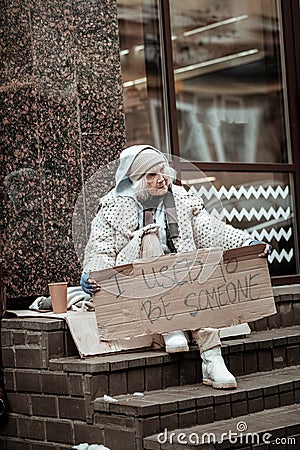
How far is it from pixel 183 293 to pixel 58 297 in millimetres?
859

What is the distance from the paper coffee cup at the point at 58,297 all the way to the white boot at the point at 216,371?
3.08 ft

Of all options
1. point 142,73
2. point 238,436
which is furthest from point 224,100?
point 238,436

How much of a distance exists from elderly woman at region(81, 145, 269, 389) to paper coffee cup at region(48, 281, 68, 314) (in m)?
0.30

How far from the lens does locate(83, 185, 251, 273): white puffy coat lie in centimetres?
577

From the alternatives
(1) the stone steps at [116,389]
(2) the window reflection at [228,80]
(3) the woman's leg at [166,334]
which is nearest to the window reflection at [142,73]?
(2) the window reflection at [228,80]

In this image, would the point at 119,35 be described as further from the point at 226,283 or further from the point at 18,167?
the point at 226,283

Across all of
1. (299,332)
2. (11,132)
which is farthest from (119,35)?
(299,332)

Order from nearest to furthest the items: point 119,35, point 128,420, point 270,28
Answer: point 128,420 < point 119,35 < point 270,28

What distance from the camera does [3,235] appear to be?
6512 millimetres

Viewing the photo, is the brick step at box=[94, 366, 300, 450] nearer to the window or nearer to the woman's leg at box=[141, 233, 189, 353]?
the woman's leg at box=[141, 233, 189, 353]

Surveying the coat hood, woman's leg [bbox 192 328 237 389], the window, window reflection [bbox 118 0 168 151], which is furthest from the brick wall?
window reflection [bbox 118 0 168 151]

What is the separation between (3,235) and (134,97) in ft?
5.95

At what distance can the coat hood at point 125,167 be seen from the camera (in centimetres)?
584

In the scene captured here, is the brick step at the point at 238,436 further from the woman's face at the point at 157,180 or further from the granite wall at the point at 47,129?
the granite wall at the point at 47,129
